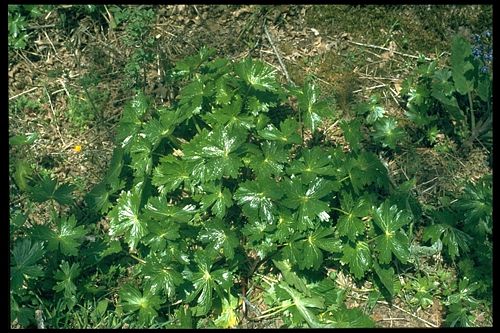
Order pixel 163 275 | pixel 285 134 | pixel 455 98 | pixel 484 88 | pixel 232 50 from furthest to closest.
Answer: pixel 232 50
pixel 455 98
pixel 484 88
pixel 285 134
pixel 163 275

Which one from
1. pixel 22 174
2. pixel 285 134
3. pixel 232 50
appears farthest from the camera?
pixel 232 50

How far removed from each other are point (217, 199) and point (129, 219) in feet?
1.50

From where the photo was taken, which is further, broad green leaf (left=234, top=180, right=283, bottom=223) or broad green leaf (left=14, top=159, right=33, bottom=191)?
broad green leaf (left=14, top=159, right=33, bottom=191)

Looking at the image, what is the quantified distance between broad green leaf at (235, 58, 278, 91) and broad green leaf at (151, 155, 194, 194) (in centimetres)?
52

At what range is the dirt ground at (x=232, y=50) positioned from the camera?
4148 millimetres

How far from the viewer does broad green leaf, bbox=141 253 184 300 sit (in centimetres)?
330

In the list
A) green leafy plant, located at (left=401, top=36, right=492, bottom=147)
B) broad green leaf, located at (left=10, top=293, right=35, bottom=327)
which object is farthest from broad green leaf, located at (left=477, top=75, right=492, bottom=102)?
broad green leaf, located at (left=10, top=293, right=35, bottom=327)

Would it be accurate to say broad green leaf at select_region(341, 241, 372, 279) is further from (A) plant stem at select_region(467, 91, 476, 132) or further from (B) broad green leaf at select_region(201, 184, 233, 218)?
(A) plant stem at select_region(467, 91, 476, 132)

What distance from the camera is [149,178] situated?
3611 mm

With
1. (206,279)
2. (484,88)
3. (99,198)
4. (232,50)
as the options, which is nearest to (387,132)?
(484,88)

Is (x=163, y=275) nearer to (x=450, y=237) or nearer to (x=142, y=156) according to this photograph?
(x=142, y=156)

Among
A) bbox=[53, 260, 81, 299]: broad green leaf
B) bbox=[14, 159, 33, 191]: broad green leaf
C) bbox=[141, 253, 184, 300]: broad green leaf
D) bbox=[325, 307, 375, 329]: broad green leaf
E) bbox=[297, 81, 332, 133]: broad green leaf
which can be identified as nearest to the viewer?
bbox=[141, 253, 184, 300]: broad green leaf

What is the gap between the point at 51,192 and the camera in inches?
141

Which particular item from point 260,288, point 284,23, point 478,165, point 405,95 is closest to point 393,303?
point 260,288
